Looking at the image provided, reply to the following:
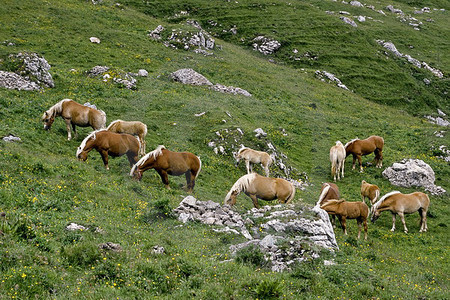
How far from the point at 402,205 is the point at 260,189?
31.1 feet

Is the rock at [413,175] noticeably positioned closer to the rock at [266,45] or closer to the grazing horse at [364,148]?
the grazing horse at [364,148]

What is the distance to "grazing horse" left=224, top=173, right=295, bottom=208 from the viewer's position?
16.3 m

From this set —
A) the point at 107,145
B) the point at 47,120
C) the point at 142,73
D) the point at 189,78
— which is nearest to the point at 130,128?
the point at 107,145

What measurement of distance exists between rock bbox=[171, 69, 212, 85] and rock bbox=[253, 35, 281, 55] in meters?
30.0

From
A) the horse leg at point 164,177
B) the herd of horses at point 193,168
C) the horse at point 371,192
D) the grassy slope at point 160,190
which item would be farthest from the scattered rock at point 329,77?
the horse leg at point 164,177

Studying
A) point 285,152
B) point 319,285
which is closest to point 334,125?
point 285,152

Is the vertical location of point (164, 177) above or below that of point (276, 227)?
below

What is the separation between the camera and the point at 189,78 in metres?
40.2

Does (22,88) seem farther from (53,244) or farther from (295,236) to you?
(295,236)

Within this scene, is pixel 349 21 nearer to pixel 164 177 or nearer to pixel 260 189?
pixel 260 189

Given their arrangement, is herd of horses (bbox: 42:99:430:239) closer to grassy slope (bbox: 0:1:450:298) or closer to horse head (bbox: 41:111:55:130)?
horse head (bbox: 41:111:55:130)

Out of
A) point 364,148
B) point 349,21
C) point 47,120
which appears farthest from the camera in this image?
point 349,21

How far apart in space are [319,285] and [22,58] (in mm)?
28992

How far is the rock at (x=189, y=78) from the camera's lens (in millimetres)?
39875
